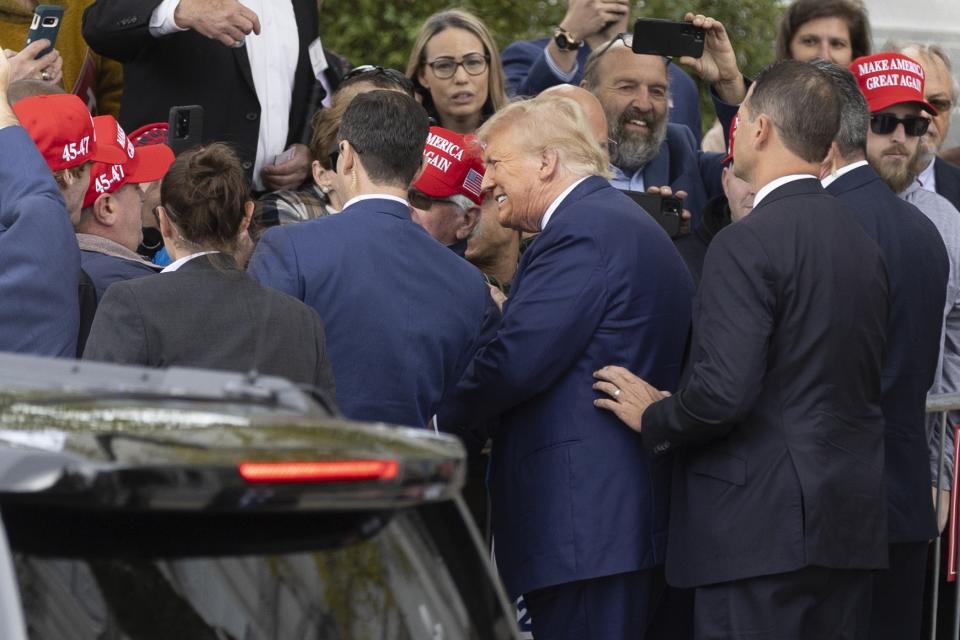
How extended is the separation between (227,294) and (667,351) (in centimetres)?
159

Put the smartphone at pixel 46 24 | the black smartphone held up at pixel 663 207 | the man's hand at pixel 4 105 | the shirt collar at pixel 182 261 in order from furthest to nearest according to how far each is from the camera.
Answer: the black smartphone held up at pixel 663 207
the smartphone at pixel 46 24
the man's hand at pixel 4 105
the shirt collar at pixel 182 261

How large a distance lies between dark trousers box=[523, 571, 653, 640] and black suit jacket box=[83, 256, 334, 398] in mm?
1198

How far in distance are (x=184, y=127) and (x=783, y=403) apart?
2.58m

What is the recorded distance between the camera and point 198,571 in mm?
2100

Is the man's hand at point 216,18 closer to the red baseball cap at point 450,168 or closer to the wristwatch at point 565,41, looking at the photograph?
the red baseball cap at point 450,168

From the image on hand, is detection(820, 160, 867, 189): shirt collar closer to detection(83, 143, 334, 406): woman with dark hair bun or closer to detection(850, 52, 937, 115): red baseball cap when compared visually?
detection(850, 52, 937, 115): red baseball cap

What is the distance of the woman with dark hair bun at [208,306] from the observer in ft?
13.6

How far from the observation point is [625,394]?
499cm

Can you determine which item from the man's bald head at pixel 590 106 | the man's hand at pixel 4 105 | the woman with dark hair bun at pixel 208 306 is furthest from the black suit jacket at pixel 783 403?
the man's hand at pixel 4 105

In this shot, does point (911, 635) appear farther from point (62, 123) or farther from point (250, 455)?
point (250, 455)

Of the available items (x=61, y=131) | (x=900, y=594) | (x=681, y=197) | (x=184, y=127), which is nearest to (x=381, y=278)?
(x=61, y=131)

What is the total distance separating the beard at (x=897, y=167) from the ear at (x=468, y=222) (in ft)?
5.63

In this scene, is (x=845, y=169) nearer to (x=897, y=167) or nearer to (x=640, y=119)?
(x=897, y=167)

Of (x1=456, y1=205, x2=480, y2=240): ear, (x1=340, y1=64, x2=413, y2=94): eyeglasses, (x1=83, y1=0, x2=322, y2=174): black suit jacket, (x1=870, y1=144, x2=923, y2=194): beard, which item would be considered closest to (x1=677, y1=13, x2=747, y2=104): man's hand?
(x1=870, y1=144, x2=923, y2=194): beard
